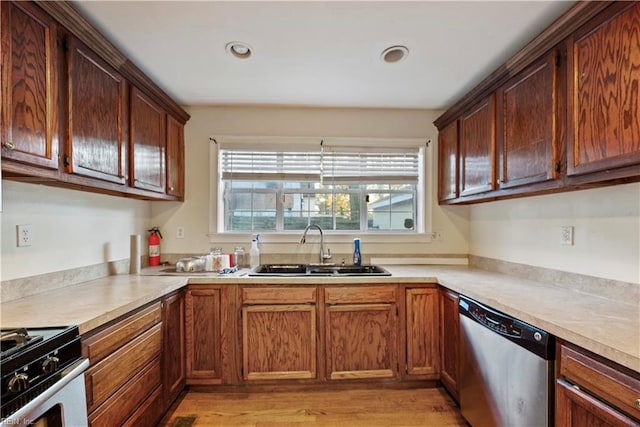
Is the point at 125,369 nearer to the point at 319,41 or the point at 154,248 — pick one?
the point at 154,248

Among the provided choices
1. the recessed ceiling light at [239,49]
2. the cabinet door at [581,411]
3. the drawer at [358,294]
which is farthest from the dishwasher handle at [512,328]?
the recessed ceiling light at [239,49]

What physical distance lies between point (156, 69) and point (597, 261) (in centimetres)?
299

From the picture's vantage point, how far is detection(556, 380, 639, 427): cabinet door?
37.2 inches

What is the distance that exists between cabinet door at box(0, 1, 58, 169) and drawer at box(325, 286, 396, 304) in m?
1.74

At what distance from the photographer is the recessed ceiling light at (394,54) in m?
1.83

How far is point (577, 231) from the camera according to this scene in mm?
→ 1742

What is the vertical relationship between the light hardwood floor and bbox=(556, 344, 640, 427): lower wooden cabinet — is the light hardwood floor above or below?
below

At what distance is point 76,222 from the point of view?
1.92m

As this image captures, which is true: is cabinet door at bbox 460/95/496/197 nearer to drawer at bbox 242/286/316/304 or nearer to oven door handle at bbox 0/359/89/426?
drawer at bbox 242/286/316/304

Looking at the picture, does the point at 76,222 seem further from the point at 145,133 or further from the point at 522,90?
the point at 522,90

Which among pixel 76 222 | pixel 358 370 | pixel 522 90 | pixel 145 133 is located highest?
pixel 522 90

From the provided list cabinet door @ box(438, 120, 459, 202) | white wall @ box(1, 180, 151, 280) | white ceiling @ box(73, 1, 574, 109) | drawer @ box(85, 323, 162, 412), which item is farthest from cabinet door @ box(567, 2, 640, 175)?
white wall @ box(1, 180, 151, 280)

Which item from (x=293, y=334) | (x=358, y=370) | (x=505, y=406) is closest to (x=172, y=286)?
(x=293, y=334)

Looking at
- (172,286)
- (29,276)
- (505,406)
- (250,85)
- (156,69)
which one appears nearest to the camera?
(505,406)
